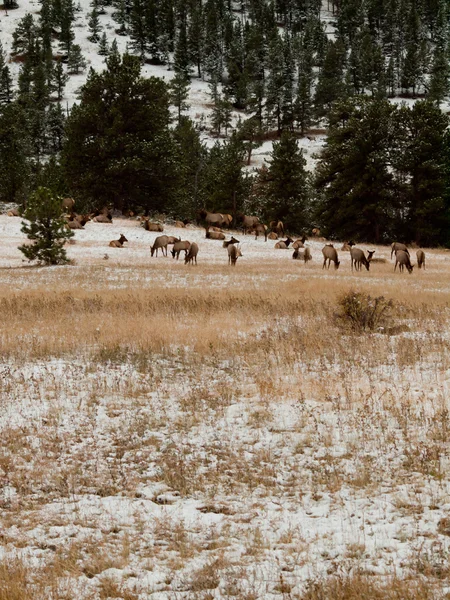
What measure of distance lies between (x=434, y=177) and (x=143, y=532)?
155 feet

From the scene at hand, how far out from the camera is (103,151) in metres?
45.0

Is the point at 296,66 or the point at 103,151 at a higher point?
the point at 296,66

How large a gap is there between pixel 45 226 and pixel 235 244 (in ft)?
50.1

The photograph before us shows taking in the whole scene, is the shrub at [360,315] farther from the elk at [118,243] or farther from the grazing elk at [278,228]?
the grazing elk at [278,228]

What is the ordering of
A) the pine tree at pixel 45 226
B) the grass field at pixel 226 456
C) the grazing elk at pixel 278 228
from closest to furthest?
the grass field at pixel 226 456, the pine tree at pixel 45 226, the grazing elk at pixel 278 228

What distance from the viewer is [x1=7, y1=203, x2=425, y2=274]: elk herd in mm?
28000

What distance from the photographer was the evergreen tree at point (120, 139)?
45156 mm

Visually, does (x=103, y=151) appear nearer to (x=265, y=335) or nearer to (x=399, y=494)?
(x=265, y=335)

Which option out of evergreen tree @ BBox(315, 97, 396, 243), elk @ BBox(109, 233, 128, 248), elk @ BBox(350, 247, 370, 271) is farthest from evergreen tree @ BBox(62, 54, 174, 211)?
elk @ BBox(350, 247, 370, 271)

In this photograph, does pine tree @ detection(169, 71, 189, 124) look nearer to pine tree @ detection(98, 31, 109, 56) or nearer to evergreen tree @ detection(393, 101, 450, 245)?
pine tree @ detection(98, 31, 109, 56)

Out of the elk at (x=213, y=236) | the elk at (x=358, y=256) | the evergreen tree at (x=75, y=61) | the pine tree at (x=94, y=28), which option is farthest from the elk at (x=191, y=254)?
the pine tree at (x=94, y=28)

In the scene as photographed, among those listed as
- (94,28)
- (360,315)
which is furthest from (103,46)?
(360,315)

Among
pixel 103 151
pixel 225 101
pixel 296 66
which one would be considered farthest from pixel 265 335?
pixel 296 66

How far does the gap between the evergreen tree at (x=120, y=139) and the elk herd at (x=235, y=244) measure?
259 centimetres
